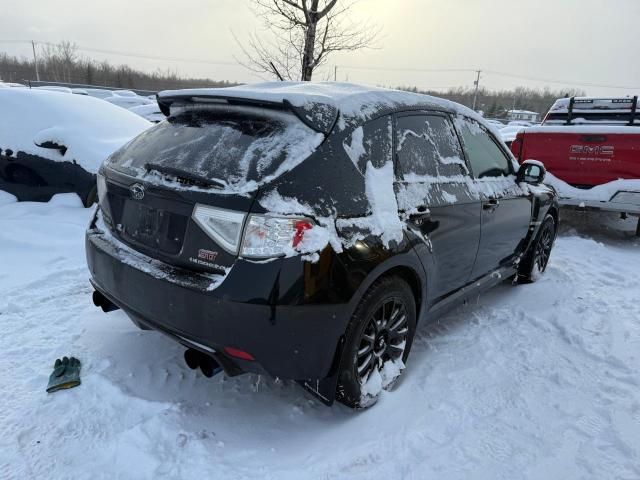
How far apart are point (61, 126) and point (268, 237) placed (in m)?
4.78

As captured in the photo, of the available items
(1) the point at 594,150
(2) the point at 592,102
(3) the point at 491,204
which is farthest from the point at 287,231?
(2) the point at 592,102

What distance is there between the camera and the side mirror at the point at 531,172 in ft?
13.5

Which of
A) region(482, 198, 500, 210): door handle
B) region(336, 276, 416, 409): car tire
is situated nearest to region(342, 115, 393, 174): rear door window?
region(336, 276, 416, 409): car tire

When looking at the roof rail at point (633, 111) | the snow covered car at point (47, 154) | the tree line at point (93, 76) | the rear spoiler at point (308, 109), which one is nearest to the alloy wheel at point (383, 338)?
the rear spoiler at point (308, 109)

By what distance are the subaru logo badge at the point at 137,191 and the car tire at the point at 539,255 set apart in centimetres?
363

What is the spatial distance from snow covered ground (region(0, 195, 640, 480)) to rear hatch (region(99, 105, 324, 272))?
845mm

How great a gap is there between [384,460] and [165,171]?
1.75 metres

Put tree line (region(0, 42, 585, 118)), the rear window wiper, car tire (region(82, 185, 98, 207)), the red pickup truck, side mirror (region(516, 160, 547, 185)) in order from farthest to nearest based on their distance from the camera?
tree line (region(0, 42, 585, 118))
the red pickup truck
car tire (region(82, 185, 98, 207))
side mirror (region(516, 160, 547, 185))
the rear window wiper

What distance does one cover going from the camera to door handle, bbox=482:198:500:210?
11.4 ft

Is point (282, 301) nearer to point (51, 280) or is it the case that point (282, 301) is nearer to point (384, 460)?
point (384, 460)

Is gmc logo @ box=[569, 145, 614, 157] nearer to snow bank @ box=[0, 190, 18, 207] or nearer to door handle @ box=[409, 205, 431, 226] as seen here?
door handle @ box=[409, 205, 431, 226]

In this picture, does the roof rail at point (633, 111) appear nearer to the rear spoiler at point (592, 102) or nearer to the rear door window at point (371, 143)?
the rear spoiler at point (592, 102)

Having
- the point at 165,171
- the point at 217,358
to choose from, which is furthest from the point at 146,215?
the point at 217,358

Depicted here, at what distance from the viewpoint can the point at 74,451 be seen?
221 cm
